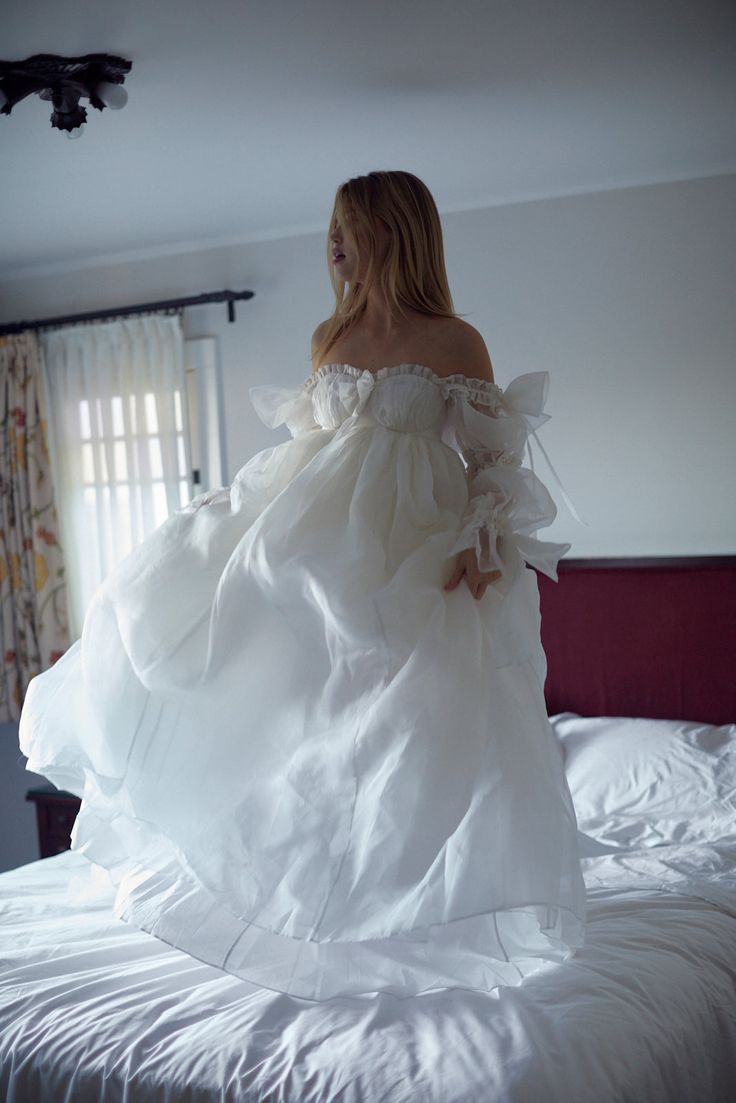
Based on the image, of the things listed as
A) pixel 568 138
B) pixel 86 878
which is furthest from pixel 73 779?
pixel 568 138

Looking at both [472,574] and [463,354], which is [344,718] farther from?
[463,354]

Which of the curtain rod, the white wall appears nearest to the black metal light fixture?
the white wall

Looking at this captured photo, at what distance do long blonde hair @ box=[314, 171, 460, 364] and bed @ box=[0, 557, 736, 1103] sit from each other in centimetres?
117

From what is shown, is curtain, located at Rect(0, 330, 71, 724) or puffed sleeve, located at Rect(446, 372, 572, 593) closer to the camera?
puffed sleeve, located at Rect(446, 372, 572, 593)

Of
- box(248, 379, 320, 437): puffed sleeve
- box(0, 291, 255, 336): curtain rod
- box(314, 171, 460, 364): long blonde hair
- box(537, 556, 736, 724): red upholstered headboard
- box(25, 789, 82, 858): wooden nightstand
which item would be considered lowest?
box(25, 789, 82, 858): wooden nightstand

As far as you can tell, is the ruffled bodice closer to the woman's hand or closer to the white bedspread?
the woman's hand

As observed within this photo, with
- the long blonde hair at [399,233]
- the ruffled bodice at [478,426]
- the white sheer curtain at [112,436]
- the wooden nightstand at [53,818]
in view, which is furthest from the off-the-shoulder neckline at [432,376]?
the white sheer curtain at [112,436]

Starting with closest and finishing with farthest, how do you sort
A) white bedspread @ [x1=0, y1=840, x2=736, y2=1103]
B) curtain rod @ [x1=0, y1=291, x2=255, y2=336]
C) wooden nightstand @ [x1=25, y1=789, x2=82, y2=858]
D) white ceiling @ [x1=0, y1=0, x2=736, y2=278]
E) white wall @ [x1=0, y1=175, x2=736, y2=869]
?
white bedspread @ [x1=0, y1=840, x2=736, y2=1103] → white ceiling @ [x1=0, y1=0, x2=736, y2=278] → white wall @ [x1=0, y1=175, x2=736, y2=869] → wooden nightstand @ [x1=25, y1=789, x2=82, y2=858] → curtain rod @ [x1=0, y1=291, x2=255, y2=336]

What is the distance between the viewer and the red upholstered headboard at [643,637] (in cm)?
317

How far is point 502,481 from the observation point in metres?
1.80

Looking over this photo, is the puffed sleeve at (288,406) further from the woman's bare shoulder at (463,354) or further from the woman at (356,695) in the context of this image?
the woman's bare shoulder at (463,354)

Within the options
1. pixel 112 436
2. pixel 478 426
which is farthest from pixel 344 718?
pixel 112 436

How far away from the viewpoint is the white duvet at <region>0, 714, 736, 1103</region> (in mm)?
1372

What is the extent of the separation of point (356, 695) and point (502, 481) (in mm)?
449
